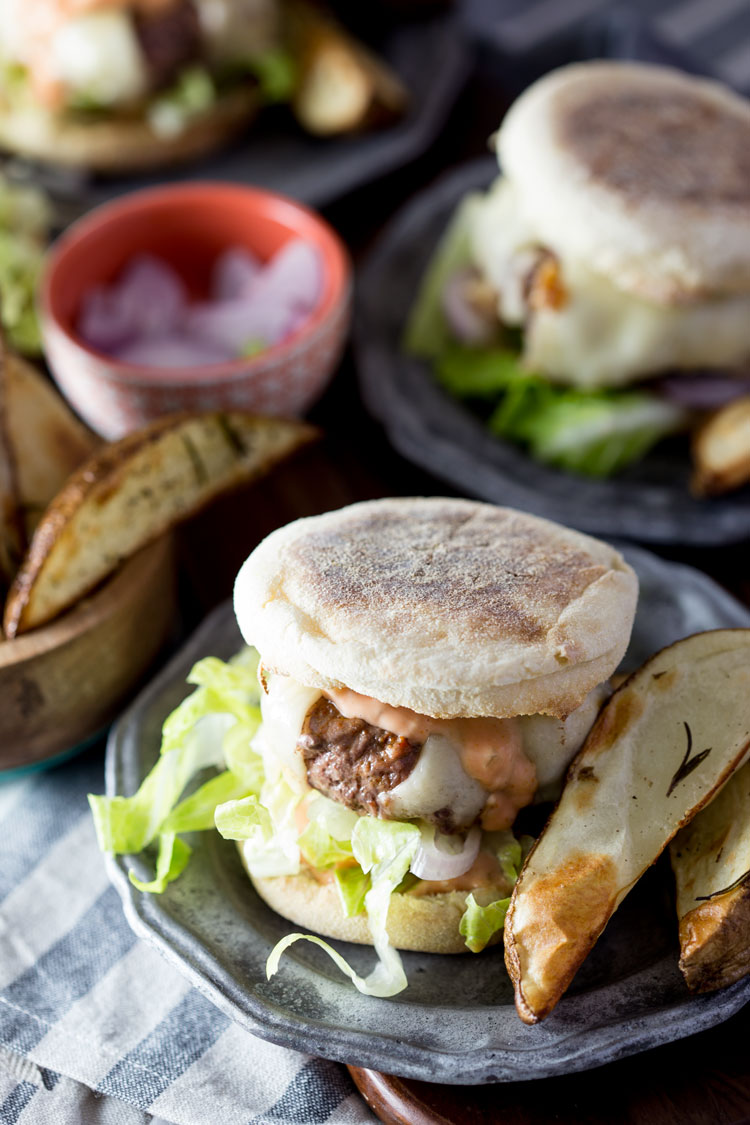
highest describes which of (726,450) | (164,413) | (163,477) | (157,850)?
(163,477)

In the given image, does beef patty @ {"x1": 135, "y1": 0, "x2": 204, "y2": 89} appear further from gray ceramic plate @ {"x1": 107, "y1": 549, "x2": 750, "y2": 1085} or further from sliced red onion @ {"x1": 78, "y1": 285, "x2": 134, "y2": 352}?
gray ceramic plate @ {"x1": 107, "y1": 549, "x2": 750, "y2": 1085}

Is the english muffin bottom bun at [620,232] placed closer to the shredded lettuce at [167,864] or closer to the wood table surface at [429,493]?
the wood table surface at [429,493]

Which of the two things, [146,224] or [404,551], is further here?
[146,224]

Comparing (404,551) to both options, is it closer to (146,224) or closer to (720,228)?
(720,228)

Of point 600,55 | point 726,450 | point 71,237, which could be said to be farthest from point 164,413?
point 600,55

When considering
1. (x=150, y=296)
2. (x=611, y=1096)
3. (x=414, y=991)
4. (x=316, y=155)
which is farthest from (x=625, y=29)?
(x=611, y=1096)

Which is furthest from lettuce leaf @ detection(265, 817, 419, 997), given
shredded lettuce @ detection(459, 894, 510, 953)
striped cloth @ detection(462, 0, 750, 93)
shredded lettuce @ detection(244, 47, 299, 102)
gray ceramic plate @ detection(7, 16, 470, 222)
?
striped cloth @ detection(462, 0, 750, 93)

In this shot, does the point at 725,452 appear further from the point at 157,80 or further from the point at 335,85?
the point at 157,80
